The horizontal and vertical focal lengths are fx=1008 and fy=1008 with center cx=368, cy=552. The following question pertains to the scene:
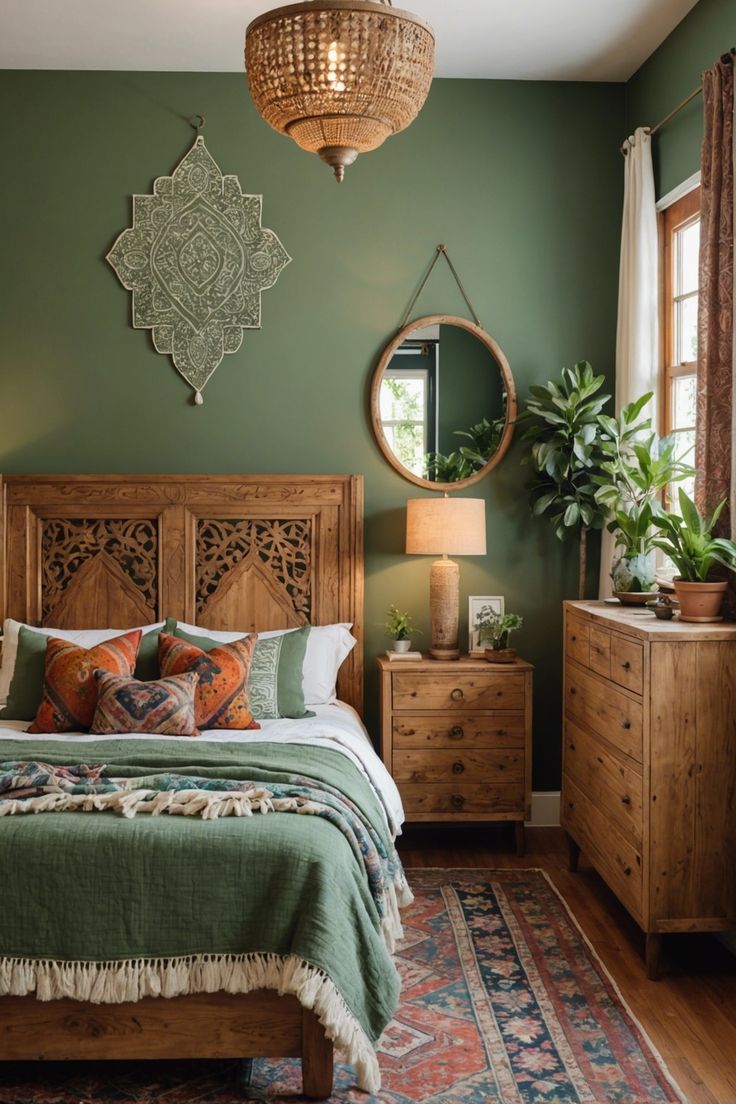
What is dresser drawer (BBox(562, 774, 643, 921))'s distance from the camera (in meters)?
3.25

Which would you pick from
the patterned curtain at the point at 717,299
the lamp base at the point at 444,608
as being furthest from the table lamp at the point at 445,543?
the patterned curtain at the point at 717,299

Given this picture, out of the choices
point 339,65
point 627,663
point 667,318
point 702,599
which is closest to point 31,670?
point 627,663

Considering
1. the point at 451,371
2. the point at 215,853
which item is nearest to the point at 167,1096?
the point at 215,853

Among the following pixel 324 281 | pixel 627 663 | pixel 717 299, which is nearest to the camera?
pixel 627 663

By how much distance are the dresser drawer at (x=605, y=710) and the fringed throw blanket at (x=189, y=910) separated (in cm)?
111

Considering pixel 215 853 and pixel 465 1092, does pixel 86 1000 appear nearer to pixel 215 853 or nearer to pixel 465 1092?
pixel 215 853

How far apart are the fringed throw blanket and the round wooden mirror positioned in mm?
2251

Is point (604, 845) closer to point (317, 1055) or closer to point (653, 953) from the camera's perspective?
point (653, 953)

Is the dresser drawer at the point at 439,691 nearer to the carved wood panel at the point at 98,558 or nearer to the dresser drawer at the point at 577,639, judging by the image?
the dresser drawer at the point at 577,639

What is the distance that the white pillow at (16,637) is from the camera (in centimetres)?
411

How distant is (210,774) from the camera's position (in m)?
2.94

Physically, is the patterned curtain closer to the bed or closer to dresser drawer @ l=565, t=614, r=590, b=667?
dresser drawer @ l=565, t=614, r=590, b=667

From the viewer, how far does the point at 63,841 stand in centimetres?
251

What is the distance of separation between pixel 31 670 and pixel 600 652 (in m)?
2.18
